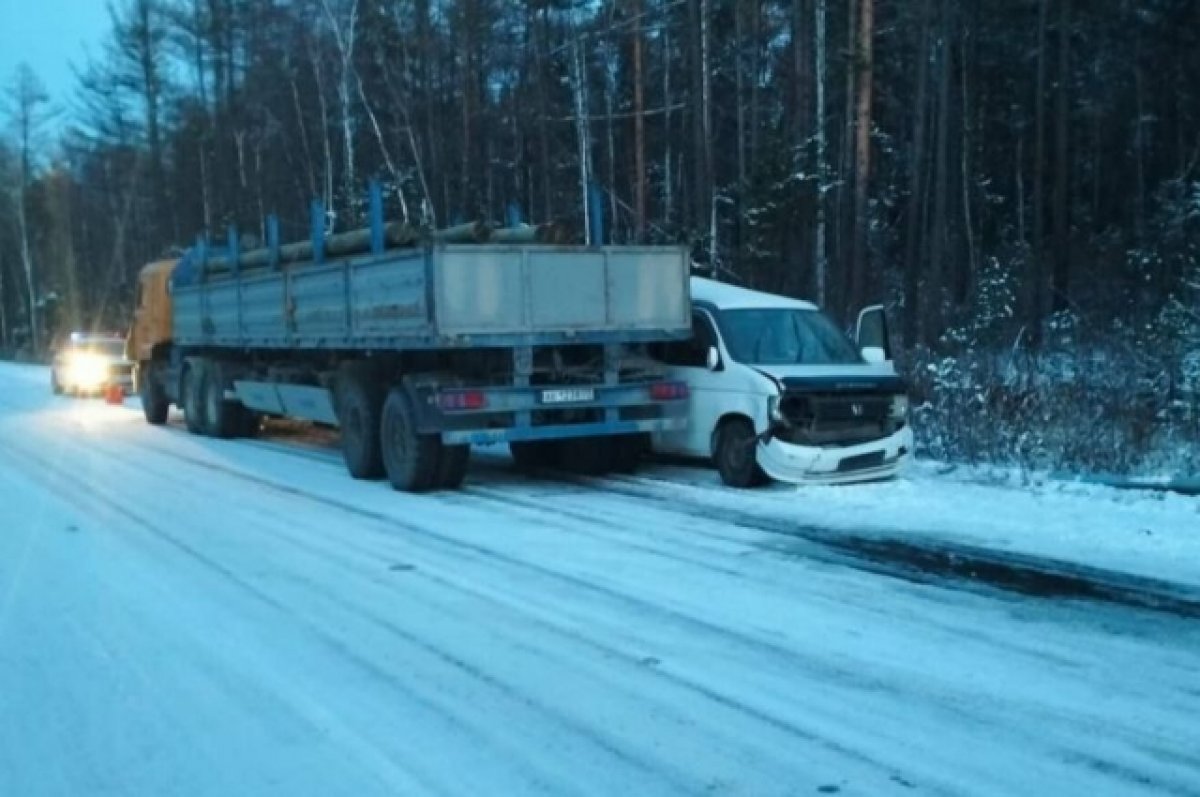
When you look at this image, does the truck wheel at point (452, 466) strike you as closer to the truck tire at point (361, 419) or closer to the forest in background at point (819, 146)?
the truck tire at point (361, 419)

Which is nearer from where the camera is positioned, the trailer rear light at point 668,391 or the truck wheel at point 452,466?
the truck wheel at point 452,466

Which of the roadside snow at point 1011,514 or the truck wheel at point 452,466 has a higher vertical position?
the truck wheel at point 452,466

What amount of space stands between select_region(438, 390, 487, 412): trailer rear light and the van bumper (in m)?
2.66

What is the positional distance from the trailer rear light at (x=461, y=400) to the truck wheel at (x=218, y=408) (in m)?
7.73

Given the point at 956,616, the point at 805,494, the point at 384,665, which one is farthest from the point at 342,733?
the point at 805,494

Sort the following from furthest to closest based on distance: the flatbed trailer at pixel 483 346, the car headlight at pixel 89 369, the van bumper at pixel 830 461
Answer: the car headlight at pixel 89 369, the flatbed trailer at pixel 483 346, the van bumper at pixel 830 461

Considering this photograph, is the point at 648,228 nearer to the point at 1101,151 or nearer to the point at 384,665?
the point at 1101,151

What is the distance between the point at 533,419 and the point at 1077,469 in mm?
5340

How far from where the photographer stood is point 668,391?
13.0m

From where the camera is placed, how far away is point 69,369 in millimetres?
30969

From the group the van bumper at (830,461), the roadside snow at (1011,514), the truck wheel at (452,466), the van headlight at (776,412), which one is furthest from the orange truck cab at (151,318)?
the van bumper at (830,461)

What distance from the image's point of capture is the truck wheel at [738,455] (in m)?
12.2

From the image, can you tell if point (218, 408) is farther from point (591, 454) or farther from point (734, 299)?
point (734, 299)

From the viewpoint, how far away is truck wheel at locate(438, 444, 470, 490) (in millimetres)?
12539
